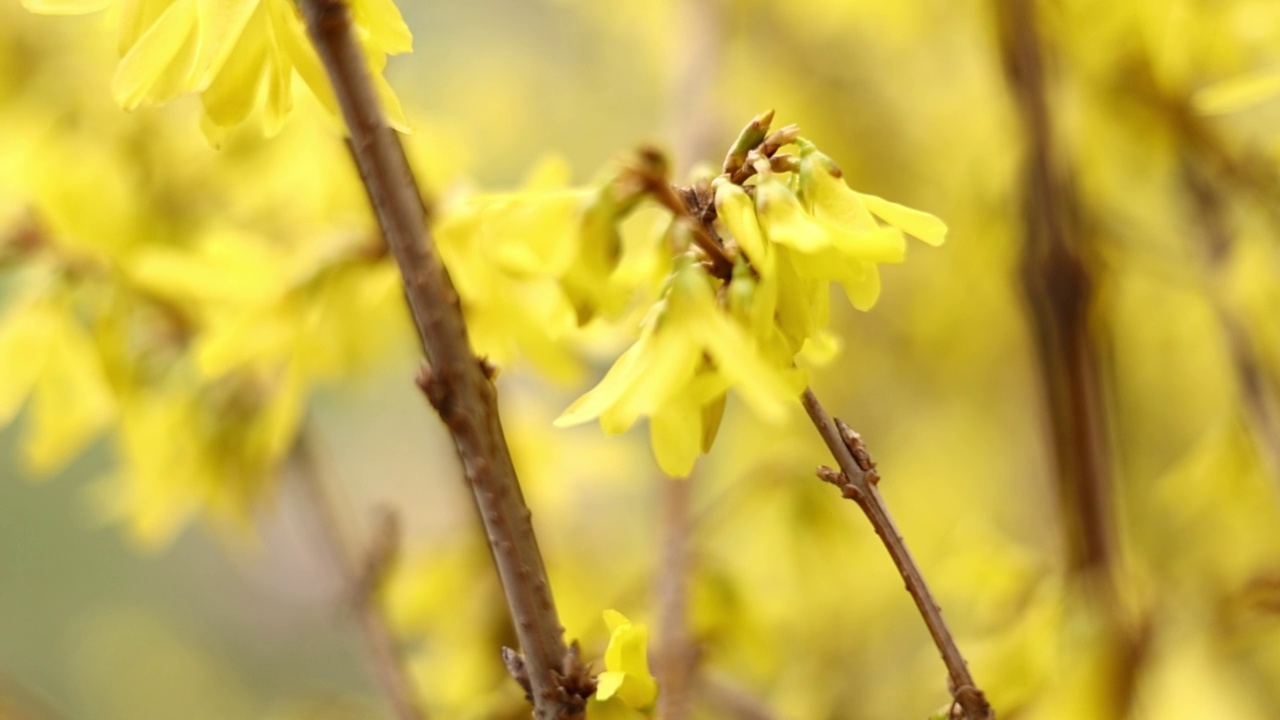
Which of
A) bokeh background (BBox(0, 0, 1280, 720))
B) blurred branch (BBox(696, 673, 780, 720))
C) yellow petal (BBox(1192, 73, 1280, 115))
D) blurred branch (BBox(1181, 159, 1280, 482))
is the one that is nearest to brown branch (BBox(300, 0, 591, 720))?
bokeh background (BBox(0, 0, 1280, 720))

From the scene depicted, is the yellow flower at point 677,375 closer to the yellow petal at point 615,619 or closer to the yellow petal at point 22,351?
the yellow petal at point 615,619

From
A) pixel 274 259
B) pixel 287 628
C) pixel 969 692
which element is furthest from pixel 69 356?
pixel 287 628

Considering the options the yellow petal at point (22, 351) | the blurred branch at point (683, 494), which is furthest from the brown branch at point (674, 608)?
the yellow petal at point (22, 351)

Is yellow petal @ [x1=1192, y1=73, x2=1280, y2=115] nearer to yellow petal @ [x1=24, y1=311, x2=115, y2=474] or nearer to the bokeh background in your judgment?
the bokeh background

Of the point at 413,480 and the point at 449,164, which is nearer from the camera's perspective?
the point at 449,164

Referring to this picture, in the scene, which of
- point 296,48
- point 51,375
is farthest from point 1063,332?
point 51,375

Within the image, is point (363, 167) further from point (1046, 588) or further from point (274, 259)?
point (1046, 588)
